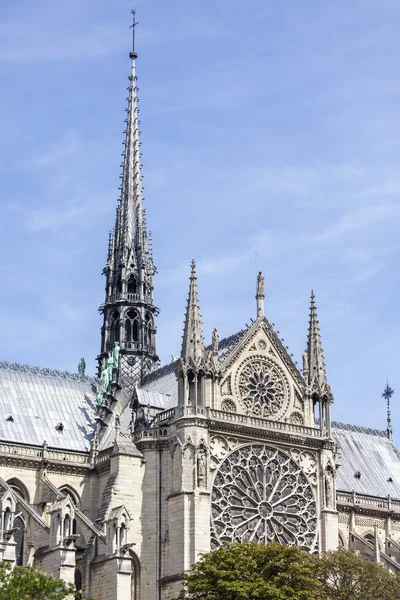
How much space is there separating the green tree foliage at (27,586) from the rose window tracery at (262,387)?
66.9ft

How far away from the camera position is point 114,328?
8431 centimetres

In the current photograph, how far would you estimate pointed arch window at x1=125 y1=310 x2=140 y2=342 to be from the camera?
8388cm

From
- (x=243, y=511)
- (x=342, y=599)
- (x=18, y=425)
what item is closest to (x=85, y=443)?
(x=18, y=425)

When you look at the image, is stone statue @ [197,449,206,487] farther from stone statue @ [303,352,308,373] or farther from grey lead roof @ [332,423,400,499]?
grey lead roof @ [332,423,400,499]

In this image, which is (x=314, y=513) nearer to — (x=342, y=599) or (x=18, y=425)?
(x=342, y=599)

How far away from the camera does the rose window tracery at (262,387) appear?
72.4m

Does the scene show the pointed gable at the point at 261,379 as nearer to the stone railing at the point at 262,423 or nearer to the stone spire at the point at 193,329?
the stone railing at the point at 262,423

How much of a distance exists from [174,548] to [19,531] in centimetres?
823

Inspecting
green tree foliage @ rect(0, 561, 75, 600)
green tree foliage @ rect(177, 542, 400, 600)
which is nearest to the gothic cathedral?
green tree foliage @ rect(177, 542, 400, 600)

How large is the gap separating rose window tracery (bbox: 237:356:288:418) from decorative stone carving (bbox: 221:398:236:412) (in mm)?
634

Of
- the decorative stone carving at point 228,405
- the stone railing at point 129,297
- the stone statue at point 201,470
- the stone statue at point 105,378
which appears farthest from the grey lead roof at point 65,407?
the stone railing at point 129,297

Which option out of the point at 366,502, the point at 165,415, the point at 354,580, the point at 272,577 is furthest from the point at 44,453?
the point at 366,502

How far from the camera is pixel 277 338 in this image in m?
74.6

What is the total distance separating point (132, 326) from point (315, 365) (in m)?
13.6
